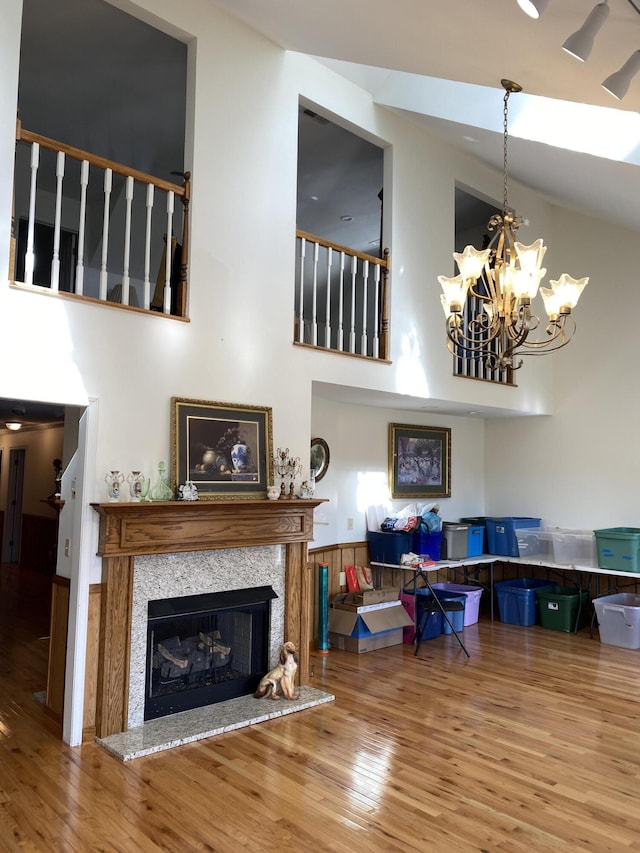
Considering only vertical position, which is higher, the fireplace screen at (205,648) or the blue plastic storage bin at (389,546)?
the blue plastic storage bin at (389,546)

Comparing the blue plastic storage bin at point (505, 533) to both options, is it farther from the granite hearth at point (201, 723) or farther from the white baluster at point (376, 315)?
the granite hearth at point (201, 723)

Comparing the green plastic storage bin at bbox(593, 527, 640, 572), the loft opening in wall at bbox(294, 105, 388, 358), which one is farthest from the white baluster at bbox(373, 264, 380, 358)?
the green plastic storage bin at bbox(593, 527, 640, 572)

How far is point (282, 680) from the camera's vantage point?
14.4 ft

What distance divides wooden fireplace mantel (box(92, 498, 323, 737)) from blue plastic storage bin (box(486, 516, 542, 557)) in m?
3.35

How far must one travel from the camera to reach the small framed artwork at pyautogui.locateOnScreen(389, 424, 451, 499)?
22.3ft

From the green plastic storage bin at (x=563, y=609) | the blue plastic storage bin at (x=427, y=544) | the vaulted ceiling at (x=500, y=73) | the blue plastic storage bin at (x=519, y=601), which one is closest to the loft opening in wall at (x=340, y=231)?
the vaulted ceiling at (x=500, y=73)

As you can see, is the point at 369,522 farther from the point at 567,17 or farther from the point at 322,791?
the point at 567,17

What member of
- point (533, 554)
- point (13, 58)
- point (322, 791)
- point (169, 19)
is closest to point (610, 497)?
point (533, 554)

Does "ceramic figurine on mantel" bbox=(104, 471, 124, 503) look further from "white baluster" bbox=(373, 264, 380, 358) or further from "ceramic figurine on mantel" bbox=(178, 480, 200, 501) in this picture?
"white baluster" bbox=(373, 264, 380, 358)

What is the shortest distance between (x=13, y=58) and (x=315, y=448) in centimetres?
362

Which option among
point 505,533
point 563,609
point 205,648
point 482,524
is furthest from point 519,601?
point 205,648

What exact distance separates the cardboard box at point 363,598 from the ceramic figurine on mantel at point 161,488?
231 centimetres

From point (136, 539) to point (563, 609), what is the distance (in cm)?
456

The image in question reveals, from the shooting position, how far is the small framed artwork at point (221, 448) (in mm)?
4109
